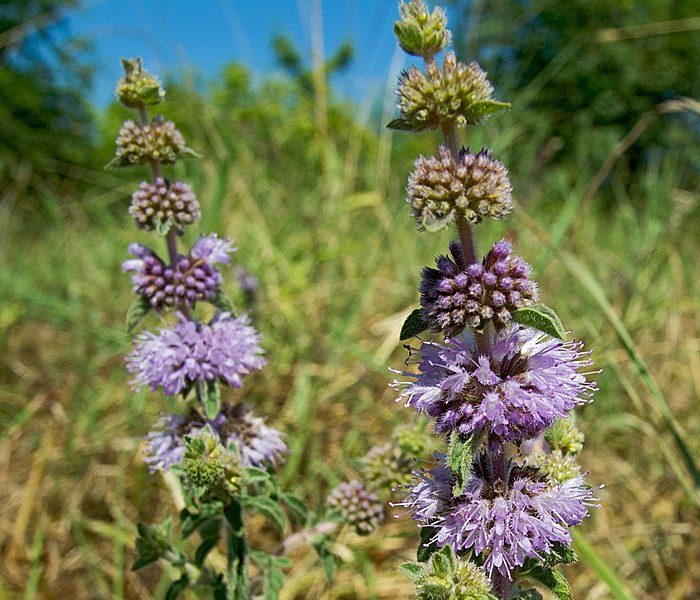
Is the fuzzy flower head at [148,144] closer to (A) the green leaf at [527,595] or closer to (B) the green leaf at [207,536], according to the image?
(B) the green leaf at [207,536]

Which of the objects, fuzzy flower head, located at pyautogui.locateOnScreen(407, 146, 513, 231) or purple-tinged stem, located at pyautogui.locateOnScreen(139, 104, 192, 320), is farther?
purple-tinged stem, located at pyautogui.locateOnScreen(139, 104, 192, 320)

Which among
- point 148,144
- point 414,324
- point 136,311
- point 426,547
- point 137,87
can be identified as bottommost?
point 426,547

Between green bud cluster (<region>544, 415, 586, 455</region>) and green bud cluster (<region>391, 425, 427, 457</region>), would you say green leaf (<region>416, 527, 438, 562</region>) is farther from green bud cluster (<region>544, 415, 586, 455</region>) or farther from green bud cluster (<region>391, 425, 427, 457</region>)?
green bud cluster (<region>391, 425, 427, 457</region>)

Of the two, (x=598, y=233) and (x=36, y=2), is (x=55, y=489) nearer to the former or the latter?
(x=598, y=233)

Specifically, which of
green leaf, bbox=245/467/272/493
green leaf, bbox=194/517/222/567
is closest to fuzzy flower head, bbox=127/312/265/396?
green leaf, bbox=245/467/272/493

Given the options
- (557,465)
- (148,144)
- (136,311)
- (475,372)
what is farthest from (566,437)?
(148,144)

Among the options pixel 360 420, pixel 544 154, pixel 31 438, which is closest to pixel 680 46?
pixel 544 154

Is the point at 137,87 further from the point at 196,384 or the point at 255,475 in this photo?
the point at 255,475
